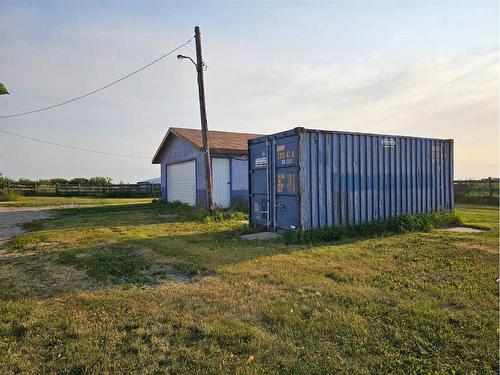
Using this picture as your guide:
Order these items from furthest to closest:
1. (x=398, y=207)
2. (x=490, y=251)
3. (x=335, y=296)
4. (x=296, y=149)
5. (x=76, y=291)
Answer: (x=398, y=207) < (x=296, y=149) < (x=490, y=251) < (x=76, y=291) < (x=335, y=296)

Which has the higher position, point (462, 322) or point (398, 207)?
point (398, 207)

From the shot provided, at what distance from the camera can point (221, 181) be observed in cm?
1645

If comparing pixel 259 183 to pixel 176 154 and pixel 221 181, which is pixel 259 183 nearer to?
pixel 221 181

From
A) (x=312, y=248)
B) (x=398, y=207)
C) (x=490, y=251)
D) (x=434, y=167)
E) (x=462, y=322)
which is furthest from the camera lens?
(x=434, y=167)

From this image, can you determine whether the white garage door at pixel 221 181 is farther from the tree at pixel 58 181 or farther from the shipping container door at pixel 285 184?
the tree at pixel 58 181

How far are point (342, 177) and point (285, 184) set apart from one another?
1455 millimetres

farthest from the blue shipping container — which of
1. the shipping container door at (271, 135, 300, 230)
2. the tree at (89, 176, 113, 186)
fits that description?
the tree at (89, 176, 113, 186)

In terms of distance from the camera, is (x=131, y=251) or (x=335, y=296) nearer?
(x=335, y=296)

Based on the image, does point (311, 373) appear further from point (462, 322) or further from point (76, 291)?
point (76, 291)

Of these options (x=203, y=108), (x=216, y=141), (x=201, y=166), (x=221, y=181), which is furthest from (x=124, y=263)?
(x=216, y=141)

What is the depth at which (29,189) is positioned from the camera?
3453cm

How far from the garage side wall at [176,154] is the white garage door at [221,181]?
830 mm

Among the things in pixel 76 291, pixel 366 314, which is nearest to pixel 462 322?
pixel 366 314

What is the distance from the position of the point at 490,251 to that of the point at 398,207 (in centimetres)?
366
